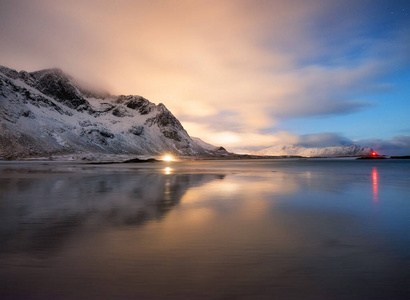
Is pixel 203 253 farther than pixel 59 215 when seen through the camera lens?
No

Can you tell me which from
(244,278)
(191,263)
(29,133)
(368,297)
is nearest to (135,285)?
(191,263)

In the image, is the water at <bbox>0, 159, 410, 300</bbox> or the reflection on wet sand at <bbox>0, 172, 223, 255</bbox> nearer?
the water at <bbox>0, 159, 410, 300</bbox>

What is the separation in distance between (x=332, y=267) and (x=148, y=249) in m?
5.12

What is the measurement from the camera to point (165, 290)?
575 centimetres

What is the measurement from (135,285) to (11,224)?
8.63m

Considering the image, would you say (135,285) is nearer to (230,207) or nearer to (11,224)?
(11,224)

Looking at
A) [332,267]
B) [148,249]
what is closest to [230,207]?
[148,249]

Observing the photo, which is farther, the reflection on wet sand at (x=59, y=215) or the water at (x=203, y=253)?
the reflection on wet sand at (x=59, y=215)

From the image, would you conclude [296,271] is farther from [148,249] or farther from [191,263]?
[148,249]

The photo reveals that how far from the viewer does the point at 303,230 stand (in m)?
11.0

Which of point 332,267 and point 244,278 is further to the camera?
point 332,267

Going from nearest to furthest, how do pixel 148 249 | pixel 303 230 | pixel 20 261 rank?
pixel 20 261 → pixel 148 249 → pixel 303 230

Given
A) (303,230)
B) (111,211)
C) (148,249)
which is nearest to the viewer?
(148,249)

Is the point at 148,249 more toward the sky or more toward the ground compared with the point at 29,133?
more toward the ground
